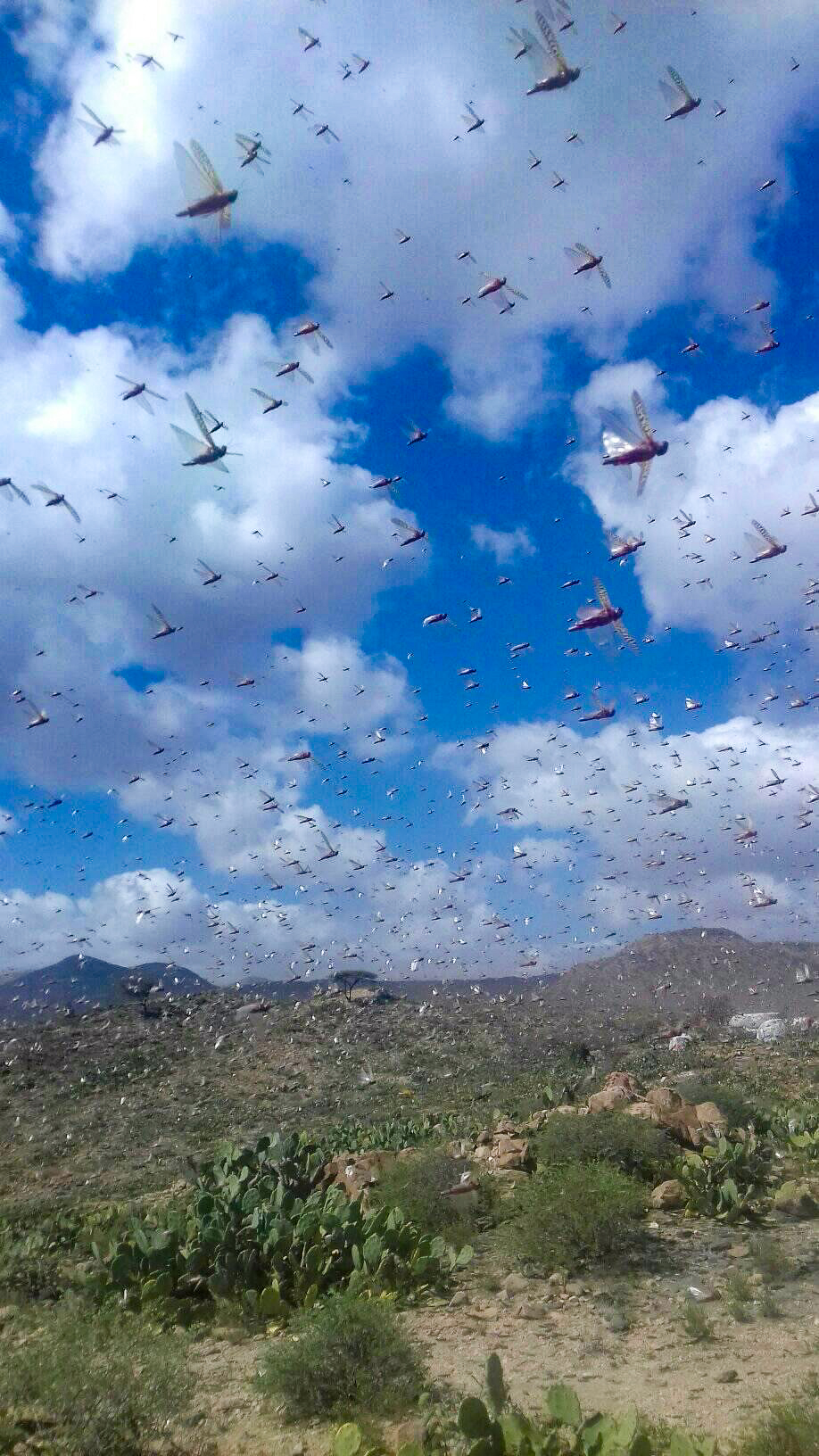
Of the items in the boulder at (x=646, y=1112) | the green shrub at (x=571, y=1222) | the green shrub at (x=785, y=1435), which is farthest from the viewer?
the boulder at (x=646, y=1112)

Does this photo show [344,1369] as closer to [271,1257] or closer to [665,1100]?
[271,1257]

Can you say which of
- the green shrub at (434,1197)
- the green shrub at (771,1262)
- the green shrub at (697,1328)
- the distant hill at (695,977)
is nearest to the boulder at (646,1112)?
the green shrub at (434,1197)

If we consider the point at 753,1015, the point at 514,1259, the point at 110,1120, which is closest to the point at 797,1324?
the point at 514,1259

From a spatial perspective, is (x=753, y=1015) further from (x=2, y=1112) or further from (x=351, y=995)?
(x=2, y=1112)

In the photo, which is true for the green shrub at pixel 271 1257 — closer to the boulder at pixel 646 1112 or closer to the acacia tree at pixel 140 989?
the boulder at pixel 646 1112

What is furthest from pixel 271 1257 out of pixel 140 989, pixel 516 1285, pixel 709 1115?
pixel 140 989

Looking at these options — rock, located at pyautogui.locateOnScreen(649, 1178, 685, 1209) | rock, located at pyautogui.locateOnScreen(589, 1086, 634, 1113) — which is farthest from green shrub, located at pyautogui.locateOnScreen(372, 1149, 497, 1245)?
rock, located at pyautogui.locateOnScreen(589, 1086, 634, 1113)
